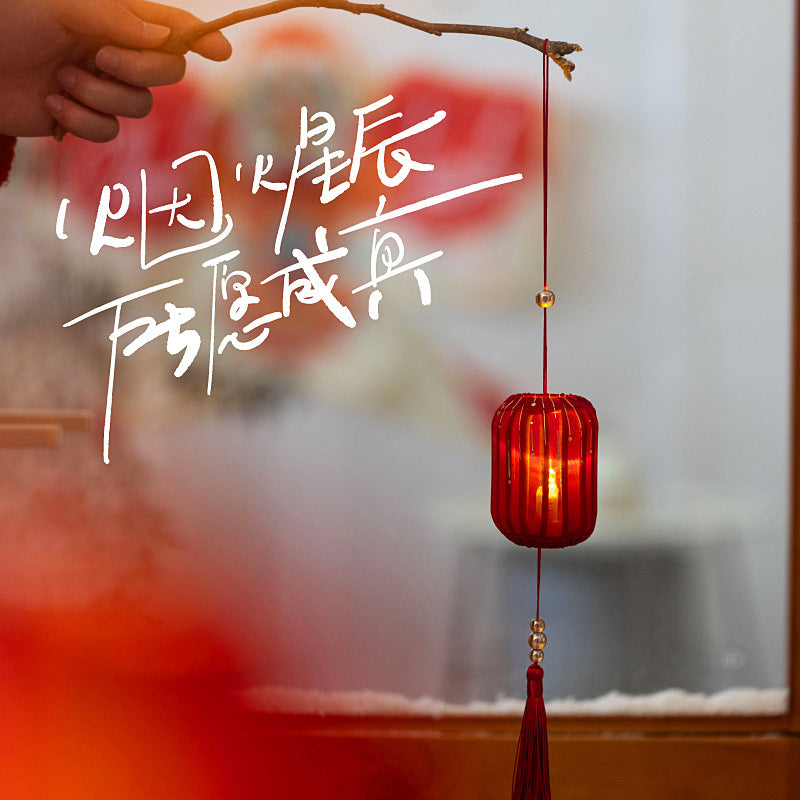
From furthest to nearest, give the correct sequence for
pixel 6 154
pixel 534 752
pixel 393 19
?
1. pixel 6 154
2. pixel 534 752
3. pixel 393 19

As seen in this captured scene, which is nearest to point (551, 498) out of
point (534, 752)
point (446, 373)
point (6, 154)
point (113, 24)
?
point (534, 752)

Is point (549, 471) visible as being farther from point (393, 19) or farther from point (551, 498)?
point (393, 19)

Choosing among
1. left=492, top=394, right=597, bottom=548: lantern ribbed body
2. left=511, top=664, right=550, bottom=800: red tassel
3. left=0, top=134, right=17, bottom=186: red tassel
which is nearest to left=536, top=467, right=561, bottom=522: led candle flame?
left=492, top=394, right=597, bottom=548: lantern ribbed body

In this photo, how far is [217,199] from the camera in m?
1.35

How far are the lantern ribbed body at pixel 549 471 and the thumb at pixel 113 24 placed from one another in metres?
0.61

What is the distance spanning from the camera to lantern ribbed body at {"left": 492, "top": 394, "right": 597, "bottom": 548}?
978 millimetres

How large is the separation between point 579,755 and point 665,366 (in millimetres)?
643

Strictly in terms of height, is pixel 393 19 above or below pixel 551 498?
above

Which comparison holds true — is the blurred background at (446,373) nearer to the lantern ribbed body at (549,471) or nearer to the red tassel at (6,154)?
the red tassel at (6,154)

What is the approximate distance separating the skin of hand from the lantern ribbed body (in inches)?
22.6

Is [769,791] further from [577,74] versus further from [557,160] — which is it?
[577,74]

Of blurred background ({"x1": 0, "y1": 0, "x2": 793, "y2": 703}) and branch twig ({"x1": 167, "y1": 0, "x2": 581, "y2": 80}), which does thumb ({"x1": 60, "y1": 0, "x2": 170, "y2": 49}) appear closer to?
branch twig ({"x1": 167, "y1": 0, "x2": 581, "y2": 80})

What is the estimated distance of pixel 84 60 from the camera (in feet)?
3.56

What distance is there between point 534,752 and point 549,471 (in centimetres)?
35
